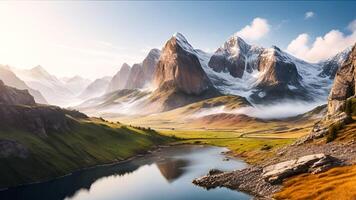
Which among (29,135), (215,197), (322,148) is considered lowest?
(215,197)

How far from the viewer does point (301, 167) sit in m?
120

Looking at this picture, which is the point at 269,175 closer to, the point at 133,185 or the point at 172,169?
the point at 133,185

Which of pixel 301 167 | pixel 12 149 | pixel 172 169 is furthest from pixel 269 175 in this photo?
pixel 12 149

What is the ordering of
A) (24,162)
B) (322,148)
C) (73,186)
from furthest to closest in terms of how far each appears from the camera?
1. (24,162)
2. (73,186)
3. (322,148)

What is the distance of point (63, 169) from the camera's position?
17088 cm

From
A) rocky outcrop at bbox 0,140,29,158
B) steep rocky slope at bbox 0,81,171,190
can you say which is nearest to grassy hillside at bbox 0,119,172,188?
steep rocky slope at bbox 0,81,171,190

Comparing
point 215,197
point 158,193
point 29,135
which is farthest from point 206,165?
point 29,135

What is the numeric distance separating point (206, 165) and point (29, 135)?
75524 millimetres

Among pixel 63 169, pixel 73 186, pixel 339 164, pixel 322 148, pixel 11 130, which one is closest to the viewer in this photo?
pixel 339 164

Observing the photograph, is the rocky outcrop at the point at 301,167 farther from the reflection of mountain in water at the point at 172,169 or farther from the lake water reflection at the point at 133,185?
the reflection of mountain in water at the point at 172,169

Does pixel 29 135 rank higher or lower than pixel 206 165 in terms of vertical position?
higher

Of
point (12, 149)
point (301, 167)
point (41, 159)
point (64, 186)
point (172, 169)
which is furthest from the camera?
point (172, 169)

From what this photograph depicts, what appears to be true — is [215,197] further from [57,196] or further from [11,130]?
[11,130]

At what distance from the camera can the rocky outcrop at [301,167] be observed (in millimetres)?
117250
